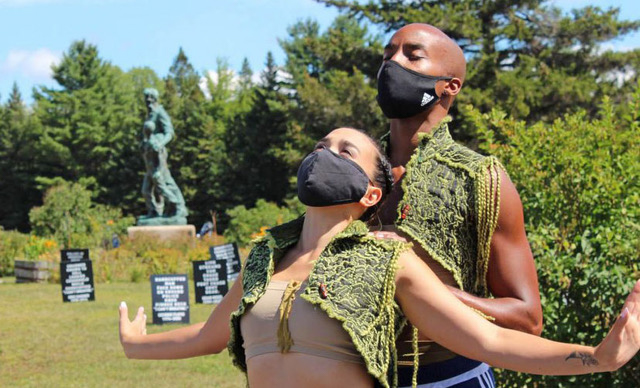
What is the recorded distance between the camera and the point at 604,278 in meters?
5.60

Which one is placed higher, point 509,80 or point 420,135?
point 509,80

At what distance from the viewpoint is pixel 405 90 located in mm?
2908

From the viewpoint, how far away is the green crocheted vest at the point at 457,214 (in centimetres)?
273

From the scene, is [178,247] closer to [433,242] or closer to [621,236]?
[621,236]

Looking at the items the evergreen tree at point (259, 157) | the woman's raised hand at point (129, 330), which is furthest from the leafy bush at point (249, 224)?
the woman's raised hand at point (129, 330)

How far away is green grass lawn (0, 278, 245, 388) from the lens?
359 inches

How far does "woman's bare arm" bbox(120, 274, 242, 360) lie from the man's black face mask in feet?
2.64

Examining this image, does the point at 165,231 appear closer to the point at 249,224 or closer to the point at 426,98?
the point at 249,224

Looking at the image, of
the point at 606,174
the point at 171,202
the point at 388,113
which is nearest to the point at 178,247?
the point at 171,202

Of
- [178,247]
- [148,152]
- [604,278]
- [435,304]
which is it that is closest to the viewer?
[435,304]

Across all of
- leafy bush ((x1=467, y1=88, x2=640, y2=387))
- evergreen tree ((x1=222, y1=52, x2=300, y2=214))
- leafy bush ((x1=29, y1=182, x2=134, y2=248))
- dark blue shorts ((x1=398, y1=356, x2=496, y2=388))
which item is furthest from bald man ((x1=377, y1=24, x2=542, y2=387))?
evergreen tree ((x1=222, y1=52, x2=300, y2=214))

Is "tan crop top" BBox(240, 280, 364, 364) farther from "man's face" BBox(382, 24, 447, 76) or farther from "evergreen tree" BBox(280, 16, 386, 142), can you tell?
"evergreen tree" BBox(280, 16, 386, 142)

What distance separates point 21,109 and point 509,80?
39687 mm

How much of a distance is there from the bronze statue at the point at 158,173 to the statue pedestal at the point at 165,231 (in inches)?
42.9
